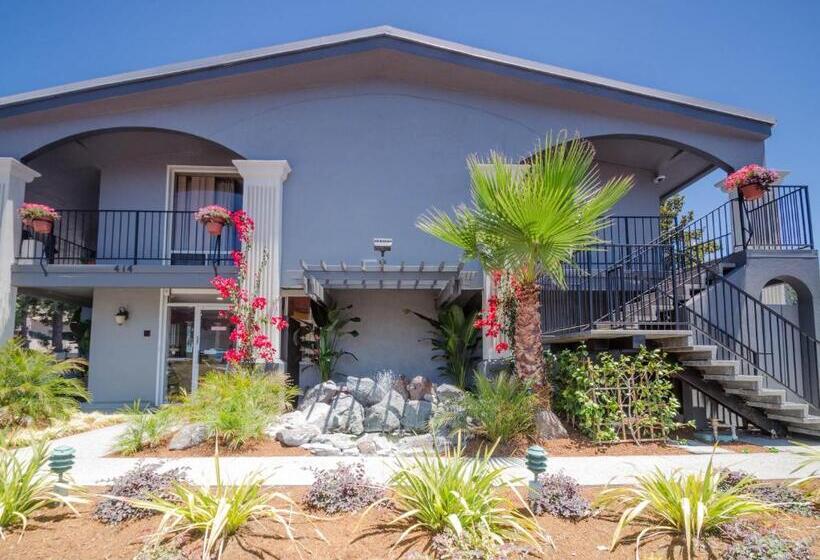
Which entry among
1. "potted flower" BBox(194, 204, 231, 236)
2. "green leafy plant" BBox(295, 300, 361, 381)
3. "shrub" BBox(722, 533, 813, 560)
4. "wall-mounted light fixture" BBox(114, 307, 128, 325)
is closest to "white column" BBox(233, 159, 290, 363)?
"potted flower" BBox(194, 204, 231, 236)

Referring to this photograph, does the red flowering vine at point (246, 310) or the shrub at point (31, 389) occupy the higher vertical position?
the red flowering vine at point (246, 310)

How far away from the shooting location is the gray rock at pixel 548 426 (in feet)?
22.1

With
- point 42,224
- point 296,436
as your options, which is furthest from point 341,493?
point 42,224

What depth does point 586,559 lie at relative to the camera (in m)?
3.35

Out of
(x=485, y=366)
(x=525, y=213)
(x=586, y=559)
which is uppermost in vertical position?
(x=525, y=213)

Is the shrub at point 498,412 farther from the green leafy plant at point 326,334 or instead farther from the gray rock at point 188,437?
the green leafy plant at point 326,334

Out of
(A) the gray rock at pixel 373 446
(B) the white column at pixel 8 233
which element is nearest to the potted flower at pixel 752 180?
(A) the gray rock at pixel 373 446

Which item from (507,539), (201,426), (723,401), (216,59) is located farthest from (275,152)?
(723,401)

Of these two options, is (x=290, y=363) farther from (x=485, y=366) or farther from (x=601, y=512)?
(x=601, y=512)

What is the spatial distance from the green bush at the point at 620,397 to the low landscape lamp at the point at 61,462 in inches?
235

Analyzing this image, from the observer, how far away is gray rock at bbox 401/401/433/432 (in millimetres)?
7929

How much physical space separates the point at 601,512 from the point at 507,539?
1073mm

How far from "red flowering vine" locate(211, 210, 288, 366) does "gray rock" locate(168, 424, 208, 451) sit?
6.18ft

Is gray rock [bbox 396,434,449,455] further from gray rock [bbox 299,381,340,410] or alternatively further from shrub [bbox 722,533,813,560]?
shrub [bbox 722,533,813,560]
